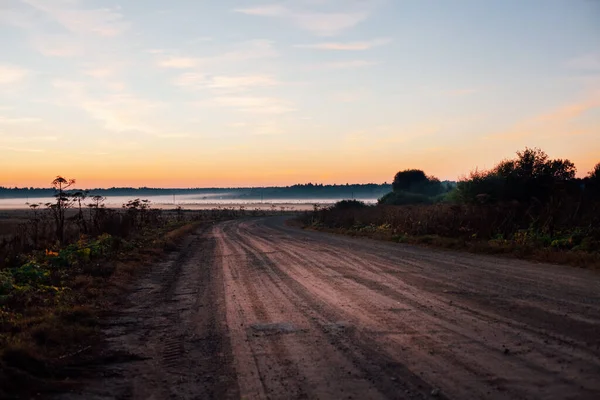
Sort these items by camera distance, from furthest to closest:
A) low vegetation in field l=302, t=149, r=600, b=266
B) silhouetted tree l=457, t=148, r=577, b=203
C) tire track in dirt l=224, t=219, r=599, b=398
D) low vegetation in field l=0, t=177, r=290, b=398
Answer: silhouetted tree l=457, t=148, r=577, b=203
low vegetation in field l=302, t=149, r=600, b=266
low vegetation in field l=0, t=177, r=290, b=398
tire track in dirt l=224, t=219, r=599, b=398

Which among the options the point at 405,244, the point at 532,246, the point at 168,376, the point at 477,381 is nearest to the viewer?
the point at 477,381

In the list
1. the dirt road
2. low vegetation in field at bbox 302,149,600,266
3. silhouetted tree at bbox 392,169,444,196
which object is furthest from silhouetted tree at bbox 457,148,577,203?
silhouetted tree at bbox 392,169,444,196

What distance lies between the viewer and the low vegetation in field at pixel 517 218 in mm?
19391

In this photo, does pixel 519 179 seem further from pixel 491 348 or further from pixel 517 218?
pixel 491 348

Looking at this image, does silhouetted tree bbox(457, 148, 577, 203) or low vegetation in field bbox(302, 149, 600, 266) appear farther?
silhouetted tree bbox(457, 148, 577, 203)

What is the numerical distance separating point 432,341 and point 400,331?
757mm

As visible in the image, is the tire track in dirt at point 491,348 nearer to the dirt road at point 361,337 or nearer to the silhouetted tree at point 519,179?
the dirt road at point 361,337

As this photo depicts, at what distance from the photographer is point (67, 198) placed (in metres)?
23.5

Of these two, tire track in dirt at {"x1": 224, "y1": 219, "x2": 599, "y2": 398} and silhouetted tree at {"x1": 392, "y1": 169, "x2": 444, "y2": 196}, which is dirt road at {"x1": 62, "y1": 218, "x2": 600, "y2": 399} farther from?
silhouetted tree at {"x1": 392, "y1": 169, "x2": 444, "y2": 196}

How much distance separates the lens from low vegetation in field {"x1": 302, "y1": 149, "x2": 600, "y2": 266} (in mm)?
19391

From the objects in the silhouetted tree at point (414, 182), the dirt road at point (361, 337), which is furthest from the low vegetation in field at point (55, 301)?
the silhouetted tree at point (414, 182)

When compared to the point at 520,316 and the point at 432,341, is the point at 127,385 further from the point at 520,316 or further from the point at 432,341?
the point at 520,316

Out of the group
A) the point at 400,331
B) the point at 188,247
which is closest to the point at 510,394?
the point at 400,331

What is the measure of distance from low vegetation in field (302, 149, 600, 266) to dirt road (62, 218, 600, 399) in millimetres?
4181
